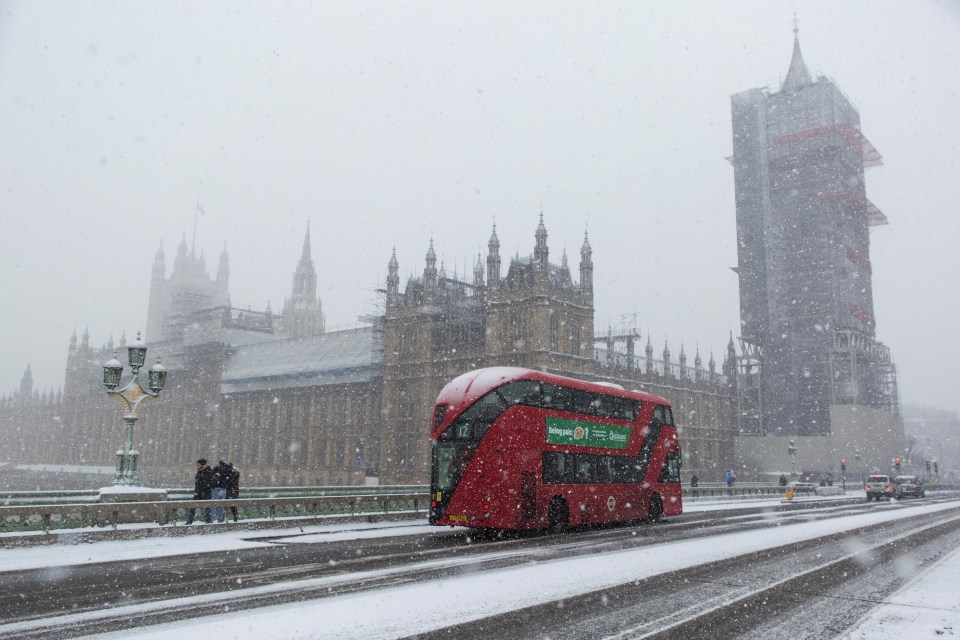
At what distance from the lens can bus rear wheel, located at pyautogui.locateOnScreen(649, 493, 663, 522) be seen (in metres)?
24.4

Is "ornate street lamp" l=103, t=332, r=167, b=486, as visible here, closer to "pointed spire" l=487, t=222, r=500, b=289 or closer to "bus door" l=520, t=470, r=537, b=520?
"bus door" l=520, t=470, r=537, b=520

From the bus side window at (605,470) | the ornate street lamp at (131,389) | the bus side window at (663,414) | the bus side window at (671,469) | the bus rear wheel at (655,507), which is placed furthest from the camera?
the bus side window at (671,469)

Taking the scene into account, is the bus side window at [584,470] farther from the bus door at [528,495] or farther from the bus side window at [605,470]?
the bus door at [528,495]

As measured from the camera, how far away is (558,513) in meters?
19.9

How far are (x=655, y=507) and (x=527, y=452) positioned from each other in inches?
313

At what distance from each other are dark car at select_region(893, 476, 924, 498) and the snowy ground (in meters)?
39.4

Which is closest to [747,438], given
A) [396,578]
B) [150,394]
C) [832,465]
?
[832,465]

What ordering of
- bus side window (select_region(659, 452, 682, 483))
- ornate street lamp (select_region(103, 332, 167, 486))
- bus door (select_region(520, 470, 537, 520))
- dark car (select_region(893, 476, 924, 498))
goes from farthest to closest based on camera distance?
dark car (select_region(893, 476, 924, 498)) → bus side window (select_region(659, 452, 682, 483)) → ornate street lamp (select_region(103, 332, 167, 486)) → bus door (select_region(520, 470, 537, 520))

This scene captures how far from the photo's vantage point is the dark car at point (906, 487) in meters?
50.3

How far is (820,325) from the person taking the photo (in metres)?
80.1

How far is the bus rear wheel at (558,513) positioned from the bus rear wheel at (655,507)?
5176 millimetres

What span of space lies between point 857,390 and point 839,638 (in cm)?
7769

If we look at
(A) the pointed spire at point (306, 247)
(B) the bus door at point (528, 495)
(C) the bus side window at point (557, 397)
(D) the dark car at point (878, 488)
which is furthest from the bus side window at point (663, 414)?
(A) the pointed spire at point (306, 247)

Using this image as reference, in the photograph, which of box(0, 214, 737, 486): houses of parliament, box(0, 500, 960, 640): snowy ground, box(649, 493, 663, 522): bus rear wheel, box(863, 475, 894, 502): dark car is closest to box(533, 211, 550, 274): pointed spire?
box(0, 214, 737, 486): houses of parliament
